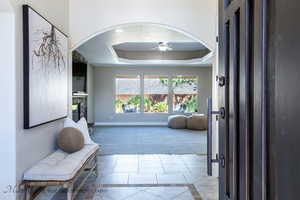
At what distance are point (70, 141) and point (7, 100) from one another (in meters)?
1.14

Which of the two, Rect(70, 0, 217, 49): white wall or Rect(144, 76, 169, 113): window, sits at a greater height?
Rect(70, 0, 217, 49): white wall

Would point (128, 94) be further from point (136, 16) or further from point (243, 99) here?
point (243, 99)

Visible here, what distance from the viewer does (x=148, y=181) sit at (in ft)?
12.9

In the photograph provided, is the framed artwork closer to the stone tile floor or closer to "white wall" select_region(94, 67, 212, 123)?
the stone tile floor

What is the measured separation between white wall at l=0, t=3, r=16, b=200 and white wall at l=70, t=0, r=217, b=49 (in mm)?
1794

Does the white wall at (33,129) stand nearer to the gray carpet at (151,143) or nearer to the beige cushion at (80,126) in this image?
the beige cushion at (80,126)

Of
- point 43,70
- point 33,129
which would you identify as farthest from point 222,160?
point 43,70

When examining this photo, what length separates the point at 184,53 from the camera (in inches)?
426

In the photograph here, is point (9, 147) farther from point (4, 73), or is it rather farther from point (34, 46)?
point (34, 46)

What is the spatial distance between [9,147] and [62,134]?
104 centimetres

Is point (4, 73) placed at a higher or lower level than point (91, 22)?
lower

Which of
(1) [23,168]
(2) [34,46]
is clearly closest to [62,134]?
(1) [23,168]

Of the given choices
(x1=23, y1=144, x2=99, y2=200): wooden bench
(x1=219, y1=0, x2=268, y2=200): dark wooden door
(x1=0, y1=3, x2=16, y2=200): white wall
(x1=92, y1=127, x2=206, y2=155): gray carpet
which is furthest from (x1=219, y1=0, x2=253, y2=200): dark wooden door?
(x1=92, y1=127, x2=206, y2=155): gray carpet

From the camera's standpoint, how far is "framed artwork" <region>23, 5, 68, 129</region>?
2.84 m
